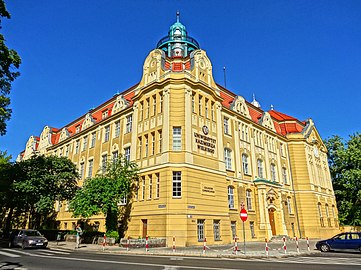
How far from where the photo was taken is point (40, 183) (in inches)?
1183

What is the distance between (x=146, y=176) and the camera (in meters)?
26.1

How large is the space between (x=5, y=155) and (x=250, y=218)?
50.0 metres

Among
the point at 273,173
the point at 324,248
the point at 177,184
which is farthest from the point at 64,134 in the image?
the point at 324,248

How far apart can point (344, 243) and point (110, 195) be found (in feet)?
61.4

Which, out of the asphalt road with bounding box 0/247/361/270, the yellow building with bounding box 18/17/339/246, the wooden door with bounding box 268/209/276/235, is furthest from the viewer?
the wooden door with bounding box 268/209/276/235

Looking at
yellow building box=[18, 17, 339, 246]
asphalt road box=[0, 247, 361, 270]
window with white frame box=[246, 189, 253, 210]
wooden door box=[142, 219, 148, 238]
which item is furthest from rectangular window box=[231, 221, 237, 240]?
asphalt road box=[0, 247, 361, 270]

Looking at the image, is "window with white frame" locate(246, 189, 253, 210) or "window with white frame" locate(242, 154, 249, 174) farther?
"window with white frame" locate(242, 154, 249, 174)

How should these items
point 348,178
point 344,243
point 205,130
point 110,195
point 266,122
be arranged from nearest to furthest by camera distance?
1. point 344,243
2. point 110,195
3. point 205,130
4. point 266,122
5. point 348,178

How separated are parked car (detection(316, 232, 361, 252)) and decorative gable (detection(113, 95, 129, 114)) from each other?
950 inches

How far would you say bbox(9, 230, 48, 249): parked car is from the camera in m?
21.5

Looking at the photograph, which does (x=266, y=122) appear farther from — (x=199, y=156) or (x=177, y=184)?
(x=177, y=184)

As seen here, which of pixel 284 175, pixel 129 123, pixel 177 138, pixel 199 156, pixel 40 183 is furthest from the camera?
pixel 284 175

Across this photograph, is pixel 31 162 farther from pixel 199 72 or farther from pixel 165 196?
pixel 199 72

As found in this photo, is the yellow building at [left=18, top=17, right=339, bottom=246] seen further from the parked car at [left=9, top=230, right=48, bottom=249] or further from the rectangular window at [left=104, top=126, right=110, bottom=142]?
the parked car at [left=9, top=230, right=48, bottom=249]
